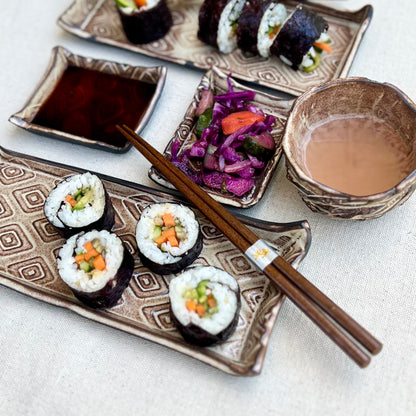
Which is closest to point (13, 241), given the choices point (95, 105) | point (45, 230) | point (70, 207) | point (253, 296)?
point (45, 230)

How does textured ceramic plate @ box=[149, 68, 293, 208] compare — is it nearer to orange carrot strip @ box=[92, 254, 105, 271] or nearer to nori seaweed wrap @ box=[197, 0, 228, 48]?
nori seaweed wrap @ box=[197, 0, 228, 48]

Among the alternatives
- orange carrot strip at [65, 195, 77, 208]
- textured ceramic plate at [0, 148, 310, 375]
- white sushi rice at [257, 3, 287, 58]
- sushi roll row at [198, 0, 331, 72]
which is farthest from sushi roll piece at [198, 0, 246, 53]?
orange carrot strip at [65, 195, 77, 208]

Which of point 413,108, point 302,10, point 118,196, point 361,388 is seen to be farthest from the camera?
point 302,10

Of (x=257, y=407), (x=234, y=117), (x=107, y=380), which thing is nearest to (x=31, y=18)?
(x=234, y=117)

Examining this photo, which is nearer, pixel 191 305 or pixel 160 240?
pixel 191 305

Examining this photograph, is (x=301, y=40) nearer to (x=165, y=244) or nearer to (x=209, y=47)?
(x=209, y=47)

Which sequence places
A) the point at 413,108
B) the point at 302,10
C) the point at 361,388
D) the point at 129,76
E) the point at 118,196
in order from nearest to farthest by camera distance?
the point at 361,388
the point at 413,108
the point at 118,196
the point at 302,10
the point at 129,76

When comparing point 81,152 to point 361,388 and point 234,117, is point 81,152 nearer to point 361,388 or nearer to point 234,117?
point 234,117
